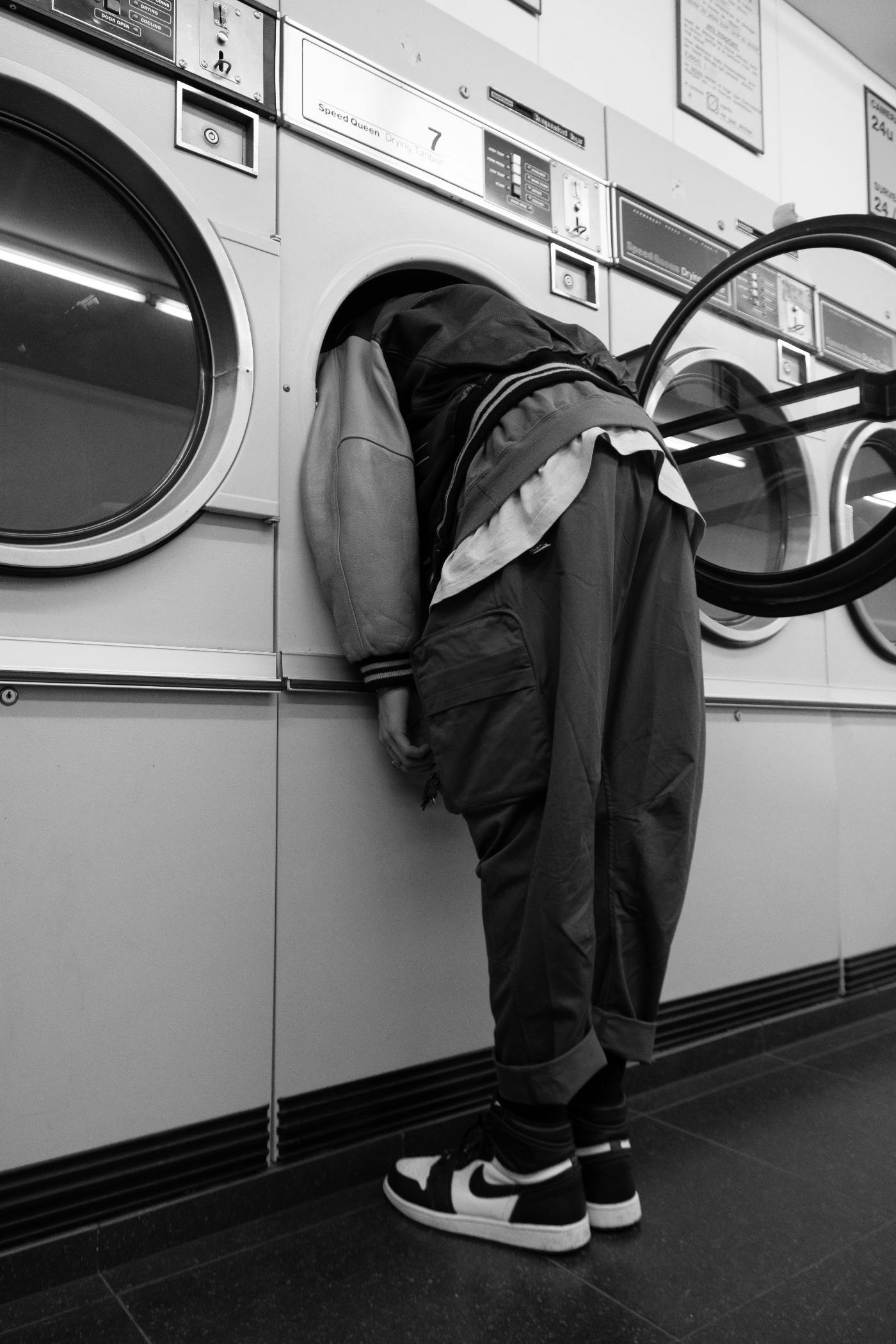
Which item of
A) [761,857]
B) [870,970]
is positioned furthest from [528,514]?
[870,970]

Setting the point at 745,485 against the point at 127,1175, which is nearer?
the point at 127,1175

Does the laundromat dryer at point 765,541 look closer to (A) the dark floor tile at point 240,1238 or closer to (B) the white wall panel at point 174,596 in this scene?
(A) the dark floor tile at point 240,1238

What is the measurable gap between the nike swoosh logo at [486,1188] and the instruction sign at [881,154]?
2.68 m

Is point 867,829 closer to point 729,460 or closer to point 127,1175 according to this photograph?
point 729,460

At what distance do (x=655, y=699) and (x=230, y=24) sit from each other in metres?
1.14

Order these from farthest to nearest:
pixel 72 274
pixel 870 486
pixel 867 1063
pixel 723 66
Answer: pixel 723 66
pixel 867 1063
pixel 870 486
pixel 72 274

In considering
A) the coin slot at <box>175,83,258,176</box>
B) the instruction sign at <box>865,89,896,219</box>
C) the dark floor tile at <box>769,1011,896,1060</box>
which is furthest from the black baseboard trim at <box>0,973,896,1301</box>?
the instruction sign at <box>865,89,896,219</box>

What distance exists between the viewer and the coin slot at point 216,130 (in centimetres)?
132

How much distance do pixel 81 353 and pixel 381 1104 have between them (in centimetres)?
115

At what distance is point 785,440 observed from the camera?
1875mm

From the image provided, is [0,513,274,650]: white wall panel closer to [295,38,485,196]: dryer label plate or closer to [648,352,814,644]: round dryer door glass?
[295,38,485,196]: dryer label plate

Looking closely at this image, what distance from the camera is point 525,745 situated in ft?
3.88

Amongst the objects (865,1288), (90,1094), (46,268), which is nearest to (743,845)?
(865,1288)

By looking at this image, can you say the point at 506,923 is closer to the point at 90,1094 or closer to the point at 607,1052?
the point at 607,1052
